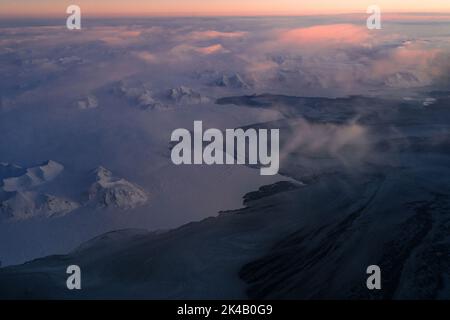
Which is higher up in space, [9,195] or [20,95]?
[20,95]

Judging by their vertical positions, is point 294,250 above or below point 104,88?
below

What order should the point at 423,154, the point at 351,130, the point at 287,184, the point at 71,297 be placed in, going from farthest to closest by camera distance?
the point at 351,130 < the point at 423,154 < the point at 287,184 < the point at 71,297

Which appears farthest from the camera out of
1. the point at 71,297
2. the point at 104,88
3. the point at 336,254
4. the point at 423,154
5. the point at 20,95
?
the point at 104,88

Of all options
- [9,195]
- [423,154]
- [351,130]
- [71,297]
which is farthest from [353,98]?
[71,297]

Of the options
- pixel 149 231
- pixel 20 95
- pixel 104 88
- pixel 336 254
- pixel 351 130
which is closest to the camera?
pixel 336 254

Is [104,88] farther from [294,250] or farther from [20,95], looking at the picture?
[294,250]

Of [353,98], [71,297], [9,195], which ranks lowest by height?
[71,297]
